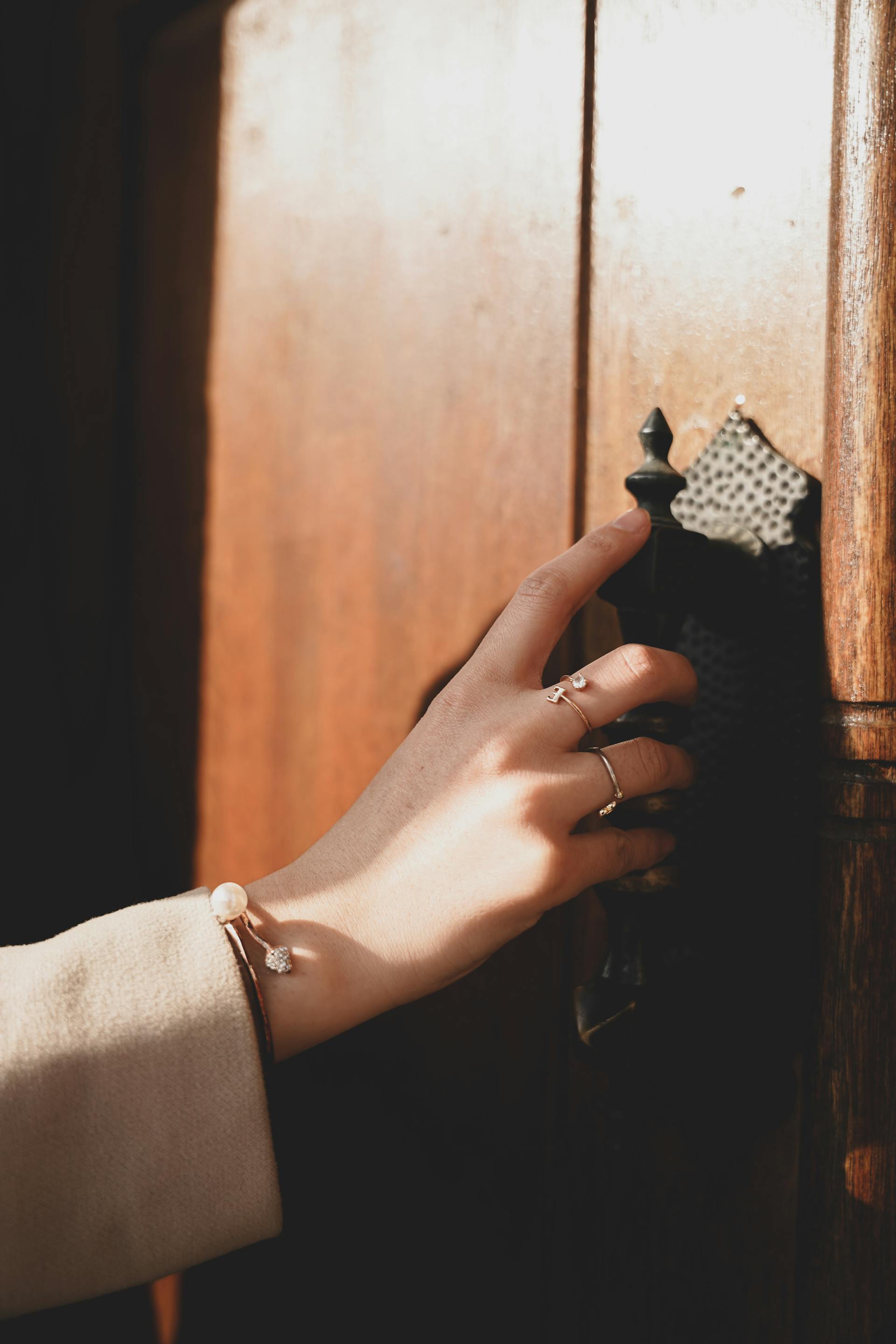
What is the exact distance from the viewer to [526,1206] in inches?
25.7

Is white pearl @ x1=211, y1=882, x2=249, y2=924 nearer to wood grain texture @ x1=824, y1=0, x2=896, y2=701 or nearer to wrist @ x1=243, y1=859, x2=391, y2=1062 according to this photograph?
wrist @ x1=243, y1=859, x2=391, y2=1062

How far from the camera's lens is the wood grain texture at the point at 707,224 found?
1.70 feet

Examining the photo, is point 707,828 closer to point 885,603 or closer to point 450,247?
point 885,603

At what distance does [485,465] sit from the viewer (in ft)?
2.27

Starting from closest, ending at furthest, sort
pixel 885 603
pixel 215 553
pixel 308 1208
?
pixel 885 603, pixel 308 1208, pixel 215 553

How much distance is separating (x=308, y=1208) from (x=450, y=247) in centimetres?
87

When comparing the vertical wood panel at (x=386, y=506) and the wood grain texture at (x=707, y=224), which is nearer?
the wood grain texture at (x=707, y=224)

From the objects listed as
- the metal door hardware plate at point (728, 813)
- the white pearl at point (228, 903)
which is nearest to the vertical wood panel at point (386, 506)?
the metal door hardware plate at point (728, 813)

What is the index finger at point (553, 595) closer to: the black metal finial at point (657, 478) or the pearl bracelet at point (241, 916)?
the black metal finial at point (657, 478)

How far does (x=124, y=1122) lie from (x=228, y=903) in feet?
0.39

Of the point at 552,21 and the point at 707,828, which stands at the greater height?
the point at 552,21

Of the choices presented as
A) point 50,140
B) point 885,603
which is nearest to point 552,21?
point 885,603

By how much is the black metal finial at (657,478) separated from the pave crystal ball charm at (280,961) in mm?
322

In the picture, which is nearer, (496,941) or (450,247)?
(496,941)
